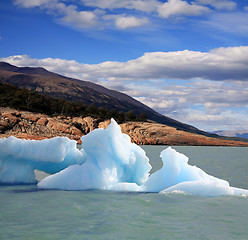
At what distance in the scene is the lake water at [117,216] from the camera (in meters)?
6.02

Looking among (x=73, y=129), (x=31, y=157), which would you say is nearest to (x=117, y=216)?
(x=31, y=157)

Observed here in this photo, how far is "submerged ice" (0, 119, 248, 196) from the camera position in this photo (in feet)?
34.2

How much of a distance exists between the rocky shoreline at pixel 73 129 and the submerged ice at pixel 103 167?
124 feet

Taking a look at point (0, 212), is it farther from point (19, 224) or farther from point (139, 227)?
point (139, 227)

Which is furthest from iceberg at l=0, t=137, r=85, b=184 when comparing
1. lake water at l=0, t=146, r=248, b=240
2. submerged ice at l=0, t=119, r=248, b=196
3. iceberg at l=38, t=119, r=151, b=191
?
lake water at l=0, t=146, r=248, b=240

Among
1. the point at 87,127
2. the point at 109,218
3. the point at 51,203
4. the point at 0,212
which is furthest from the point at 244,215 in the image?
the point at 87,127

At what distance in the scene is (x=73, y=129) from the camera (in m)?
59.4

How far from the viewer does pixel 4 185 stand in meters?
11.5

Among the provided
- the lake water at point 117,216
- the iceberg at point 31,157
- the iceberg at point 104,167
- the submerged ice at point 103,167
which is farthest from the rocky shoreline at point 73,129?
the lake water at point 117,216

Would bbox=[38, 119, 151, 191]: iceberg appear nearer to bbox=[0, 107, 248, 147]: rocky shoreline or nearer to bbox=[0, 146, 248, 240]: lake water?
bbox=[0, 146, 248, 240]: lake water

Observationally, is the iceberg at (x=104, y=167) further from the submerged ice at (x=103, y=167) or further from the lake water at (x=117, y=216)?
the lake water at (x=117, y=216)

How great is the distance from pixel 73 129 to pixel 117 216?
5292cm

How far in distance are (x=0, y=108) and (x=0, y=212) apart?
56399 mm

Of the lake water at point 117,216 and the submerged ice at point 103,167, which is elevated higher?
the submerged ice at point 103,167
